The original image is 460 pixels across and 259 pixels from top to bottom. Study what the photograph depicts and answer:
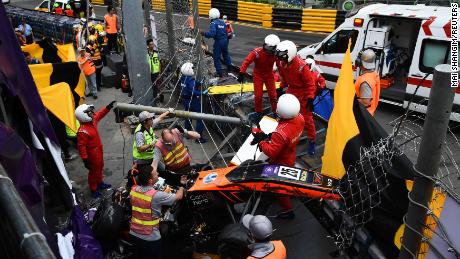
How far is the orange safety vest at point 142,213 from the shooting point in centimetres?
495

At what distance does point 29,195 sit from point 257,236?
7.26ft

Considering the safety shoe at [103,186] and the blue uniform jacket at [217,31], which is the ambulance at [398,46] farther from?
the safety shoe at [103,186]

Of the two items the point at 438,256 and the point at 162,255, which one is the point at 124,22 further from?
the point at 438,256

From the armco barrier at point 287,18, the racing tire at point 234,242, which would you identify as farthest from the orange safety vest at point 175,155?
the armco barrier at point 287,18

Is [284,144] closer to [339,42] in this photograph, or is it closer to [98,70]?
→ [339,42]

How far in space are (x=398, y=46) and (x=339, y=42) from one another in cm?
154

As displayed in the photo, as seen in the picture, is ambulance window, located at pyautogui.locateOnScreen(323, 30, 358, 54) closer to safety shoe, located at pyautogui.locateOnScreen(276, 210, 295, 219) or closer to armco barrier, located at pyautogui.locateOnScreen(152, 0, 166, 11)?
armco barrier, located at pyautogui.locateOnScreen(152, 0, 166, 11)

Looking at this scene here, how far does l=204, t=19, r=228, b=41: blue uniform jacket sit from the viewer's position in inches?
455

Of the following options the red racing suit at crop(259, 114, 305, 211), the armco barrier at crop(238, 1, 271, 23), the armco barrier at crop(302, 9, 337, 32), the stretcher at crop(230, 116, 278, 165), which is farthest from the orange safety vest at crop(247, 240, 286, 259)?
the armco barrier at crop(238, 1, 271, 23)

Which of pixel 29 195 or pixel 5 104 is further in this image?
pixel 5 104

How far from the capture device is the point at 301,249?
18.1 ft

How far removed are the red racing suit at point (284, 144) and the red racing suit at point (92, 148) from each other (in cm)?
321

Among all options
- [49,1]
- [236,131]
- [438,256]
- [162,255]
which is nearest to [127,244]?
[162,255]

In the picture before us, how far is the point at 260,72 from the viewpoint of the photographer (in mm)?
8383
